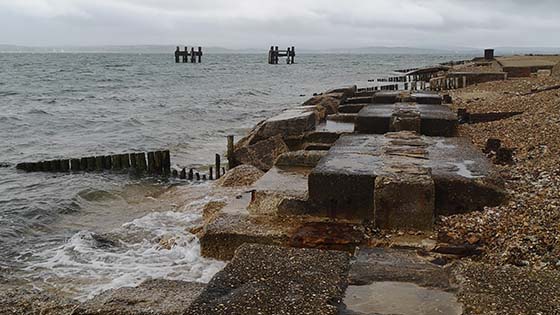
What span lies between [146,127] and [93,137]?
274 cm

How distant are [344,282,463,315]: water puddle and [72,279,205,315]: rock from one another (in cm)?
112

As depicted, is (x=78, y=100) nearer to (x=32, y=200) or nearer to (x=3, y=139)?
(x=3, y=139)

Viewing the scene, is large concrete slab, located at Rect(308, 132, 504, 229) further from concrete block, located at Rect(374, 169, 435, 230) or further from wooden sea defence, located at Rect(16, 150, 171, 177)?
wooden sea defence, located at Rect(16, 150, 171, 177)

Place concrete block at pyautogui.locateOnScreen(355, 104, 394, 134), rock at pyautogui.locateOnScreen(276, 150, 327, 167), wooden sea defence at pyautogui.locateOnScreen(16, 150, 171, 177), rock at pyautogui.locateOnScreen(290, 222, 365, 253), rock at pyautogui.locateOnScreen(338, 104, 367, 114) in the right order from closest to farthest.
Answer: rock at pyautogui.locateOnScreen(290, 222, 365, 253) < rock at pyautogui.locateOnScreen(276, 150, 327, 167) < concrete block at pyautogui.locateOnScreen(355, 104, 394, 134) < wooden sea defence at pyautogui.locateOnScreen(16, 150, 171, 177) < rock at pyautogui.locateOnScreen(338, 104, 367, 114)

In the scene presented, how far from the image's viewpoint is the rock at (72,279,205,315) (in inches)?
141

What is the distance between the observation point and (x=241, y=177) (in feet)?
29.6

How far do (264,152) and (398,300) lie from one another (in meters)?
7.24

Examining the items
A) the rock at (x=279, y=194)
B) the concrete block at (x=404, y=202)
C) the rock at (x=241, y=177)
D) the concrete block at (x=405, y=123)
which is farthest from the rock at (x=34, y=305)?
the concrete block at (x=405, y=123)

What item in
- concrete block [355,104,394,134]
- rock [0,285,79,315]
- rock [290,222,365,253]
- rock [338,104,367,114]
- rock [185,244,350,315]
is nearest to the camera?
rock [185,244,350,315]

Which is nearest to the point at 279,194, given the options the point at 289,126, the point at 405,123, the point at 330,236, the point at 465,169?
the point at 330,236

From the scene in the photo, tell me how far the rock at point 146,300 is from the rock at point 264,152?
19.5ft

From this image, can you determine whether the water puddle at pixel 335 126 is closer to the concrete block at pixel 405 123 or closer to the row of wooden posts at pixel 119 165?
the concrete block at pixel 405 123

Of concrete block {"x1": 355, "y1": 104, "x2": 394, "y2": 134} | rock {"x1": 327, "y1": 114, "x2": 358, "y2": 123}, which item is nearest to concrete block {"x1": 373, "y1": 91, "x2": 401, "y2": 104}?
rock {"x1": 327, "y1": 114, "x2": 358, "y2": 123}

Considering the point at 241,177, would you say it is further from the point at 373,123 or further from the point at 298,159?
the point at 373,123
